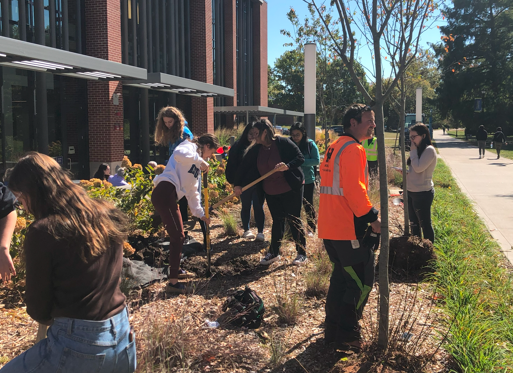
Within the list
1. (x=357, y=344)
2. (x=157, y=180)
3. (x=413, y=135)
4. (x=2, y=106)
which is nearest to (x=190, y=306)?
(x=157, y=180)

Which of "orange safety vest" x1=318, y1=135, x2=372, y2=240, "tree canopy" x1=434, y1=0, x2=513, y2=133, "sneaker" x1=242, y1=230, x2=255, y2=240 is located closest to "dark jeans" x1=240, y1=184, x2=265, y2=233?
"sneaker" x1=242, y1=230, x2=255, y2=240

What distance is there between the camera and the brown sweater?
75.0 inches

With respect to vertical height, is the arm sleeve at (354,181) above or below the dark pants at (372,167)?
above

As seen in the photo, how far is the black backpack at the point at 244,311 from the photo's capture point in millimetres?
3938

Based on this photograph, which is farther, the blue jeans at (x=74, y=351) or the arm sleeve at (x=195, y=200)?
the arm sleeve at (x=195, y=200)

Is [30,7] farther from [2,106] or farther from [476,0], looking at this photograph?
[476,0]

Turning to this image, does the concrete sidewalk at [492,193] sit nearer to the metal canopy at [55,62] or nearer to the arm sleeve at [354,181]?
the arm sleeve at [354,181]

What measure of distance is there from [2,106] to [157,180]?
34.8ft

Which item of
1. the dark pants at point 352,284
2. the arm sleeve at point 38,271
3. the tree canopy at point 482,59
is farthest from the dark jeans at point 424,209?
the tree canopy at point 482,59

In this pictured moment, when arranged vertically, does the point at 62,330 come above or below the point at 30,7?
below

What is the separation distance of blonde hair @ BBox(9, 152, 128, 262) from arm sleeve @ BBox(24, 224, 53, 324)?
0.08m

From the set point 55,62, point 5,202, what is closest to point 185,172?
point 5,202

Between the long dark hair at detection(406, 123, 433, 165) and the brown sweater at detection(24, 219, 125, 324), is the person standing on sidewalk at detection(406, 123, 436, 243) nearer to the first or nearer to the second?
the long dark hair at detection(406, 123, 433, 165)

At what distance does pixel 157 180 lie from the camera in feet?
15.6
